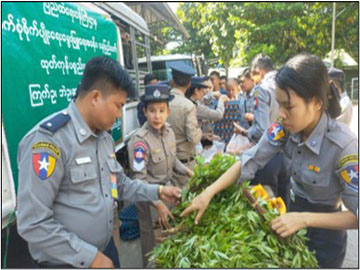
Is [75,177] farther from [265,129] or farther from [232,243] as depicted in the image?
[265,129]

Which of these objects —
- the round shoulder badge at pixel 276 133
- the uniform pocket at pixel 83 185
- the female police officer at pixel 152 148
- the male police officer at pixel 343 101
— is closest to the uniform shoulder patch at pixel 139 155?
the female police officer at pixel 152 148

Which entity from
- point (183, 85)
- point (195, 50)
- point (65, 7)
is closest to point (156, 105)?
point (183, 85)

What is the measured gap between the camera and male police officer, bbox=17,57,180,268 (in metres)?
1.43

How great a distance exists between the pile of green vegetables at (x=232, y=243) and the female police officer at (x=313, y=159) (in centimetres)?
8

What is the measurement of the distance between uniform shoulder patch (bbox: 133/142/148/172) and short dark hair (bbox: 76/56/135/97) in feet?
3.29

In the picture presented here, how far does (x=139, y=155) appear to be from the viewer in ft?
8.64

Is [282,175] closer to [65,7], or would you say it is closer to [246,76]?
[246,76]

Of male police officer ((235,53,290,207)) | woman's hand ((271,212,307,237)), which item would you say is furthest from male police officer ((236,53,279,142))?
woman's hand ((271,212,307,237))

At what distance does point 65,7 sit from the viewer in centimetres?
Result: 278

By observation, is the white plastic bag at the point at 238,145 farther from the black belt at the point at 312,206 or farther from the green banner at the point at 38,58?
the green banner at the point at 38,58

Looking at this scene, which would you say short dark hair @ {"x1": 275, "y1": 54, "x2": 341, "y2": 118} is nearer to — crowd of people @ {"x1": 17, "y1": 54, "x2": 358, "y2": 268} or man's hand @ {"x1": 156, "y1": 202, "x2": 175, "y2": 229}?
crowd of people @ {"x1": 17, "y1": 54, "x2": 358, "y2": 268}

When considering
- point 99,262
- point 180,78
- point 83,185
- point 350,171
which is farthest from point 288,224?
point 180,78

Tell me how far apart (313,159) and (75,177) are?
1.33m

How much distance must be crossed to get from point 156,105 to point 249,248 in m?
1.63
